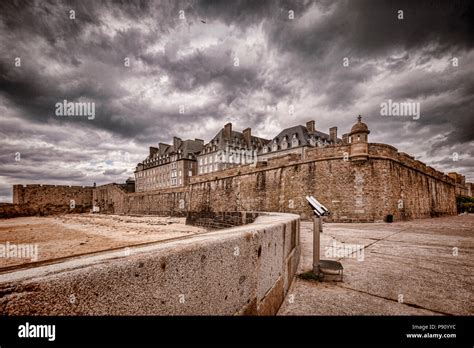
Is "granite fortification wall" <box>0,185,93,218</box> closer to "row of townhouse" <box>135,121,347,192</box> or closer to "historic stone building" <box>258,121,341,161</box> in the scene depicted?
"row of townhouse" <box>135,121,347,192</box>

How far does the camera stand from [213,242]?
4.16ft

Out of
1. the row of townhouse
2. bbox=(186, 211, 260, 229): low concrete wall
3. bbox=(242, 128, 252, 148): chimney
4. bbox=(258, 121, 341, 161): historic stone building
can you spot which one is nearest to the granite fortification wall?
the row of townhouse

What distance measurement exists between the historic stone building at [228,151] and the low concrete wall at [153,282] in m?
37.5

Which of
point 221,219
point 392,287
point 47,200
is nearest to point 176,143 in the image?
point 47,200

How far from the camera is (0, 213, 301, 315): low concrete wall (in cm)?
64

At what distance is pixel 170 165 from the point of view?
1901 inches

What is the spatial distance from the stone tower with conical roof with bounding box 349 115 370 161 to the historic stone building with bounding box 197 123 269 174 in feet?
86.8

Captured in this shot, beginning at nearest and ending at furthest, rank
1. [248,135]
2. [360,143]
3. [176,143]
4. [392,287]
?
[392,287] → [360,143] → [248,135] → [176,143]

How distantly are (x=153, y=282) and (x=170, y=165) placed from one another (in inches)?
1962

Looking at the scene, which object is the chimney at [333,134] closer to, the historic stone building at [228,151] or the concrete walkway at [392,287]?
the historic stone building at [228,151]

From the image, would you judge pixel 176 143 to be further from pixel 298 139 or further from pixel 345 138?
pixel 345 138

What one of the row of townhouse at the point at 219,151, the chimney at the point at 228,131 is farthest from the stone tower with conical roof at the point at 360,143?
the chimney at the point at 228,131
